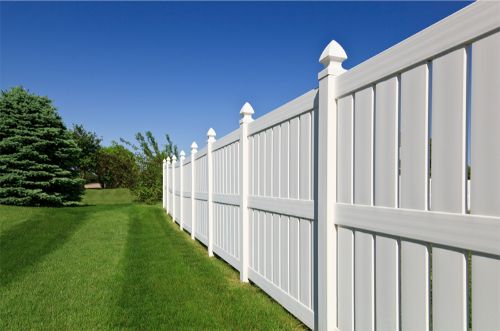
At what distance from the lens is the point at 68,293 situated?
14.2ft

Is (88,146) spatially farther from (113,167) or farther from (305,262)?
(305,262)

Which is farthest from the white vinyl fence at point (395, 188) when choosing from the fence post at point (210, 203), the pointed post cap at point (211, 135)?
the pointed post cap at point (211, 135)

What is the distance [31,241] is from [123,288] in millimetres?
4232

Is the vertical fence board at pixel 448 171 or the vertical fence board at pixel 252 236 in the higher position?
the vertical fence board at pixel 448 171

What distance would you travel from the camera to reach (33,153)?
1756cm

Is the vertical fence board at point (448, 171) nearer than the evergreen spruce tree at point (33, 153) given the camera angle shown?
Yes

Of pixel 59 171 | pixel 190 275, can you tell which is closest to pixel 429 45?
pixel 190 275

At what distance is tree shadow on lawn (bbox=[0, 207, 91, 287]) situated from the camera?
5.56 m

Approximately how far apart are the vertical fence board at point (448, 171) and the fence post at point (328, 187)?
0.92 metres

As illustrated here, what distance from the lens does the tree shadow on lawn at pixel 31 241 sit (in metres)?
5.56

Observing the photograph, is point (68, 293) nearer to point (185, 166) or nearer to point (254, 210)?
point (254, 210)

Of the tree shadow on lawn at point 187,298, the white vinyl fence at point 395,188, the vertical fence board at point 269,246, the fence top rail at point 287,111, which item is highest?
the fence top rail at point 287,111

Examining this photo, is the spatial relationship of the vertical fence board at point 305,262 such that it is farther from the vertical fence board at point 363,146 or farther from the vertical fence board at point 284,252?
the vertical fence board at point 363,146

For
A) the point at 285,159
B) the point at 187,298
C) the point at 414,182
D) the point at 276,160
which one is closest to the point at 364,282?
the point at 414,182
